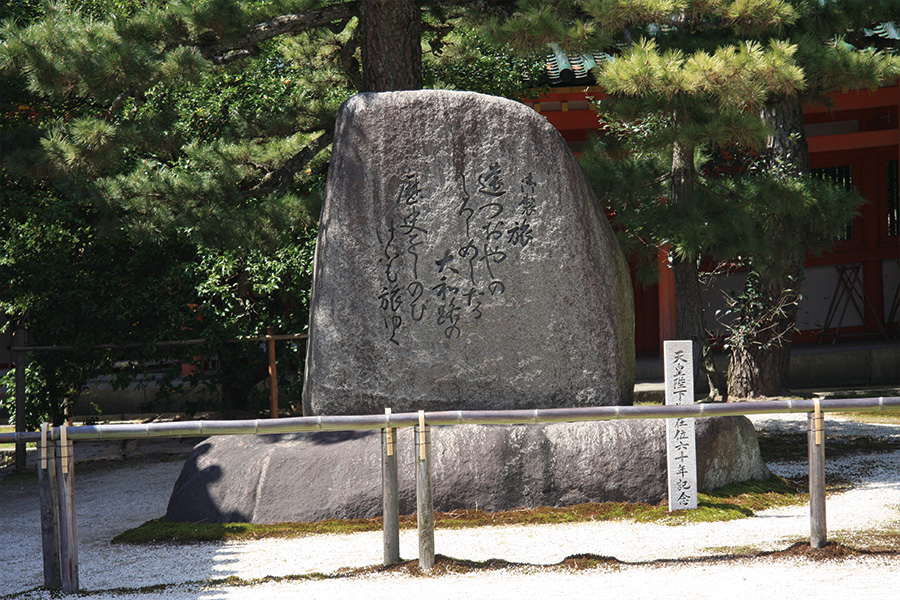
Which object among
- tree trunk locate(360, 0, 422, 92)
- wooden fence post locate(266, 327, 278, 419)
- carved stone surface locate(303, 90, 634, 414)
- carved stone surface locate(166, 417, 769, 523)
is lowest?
carved stone surface locate(166, 417, 769, 523)

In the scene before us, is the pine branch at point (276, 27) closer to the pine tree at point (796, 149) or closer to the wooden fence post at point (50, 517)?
the pine tree at point (796, 149)

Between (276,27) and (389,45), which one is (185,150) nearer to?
(276,27)

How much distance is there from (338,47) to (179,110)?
1.99 metres

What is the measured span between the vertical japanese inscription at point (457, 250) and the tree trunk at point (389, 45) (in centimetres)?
152

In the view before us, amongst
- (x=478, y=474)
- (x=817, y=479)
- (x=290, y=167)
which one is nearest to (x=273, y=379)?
(x=290, y=167)

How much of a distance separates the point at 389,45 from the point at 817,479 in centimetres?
436

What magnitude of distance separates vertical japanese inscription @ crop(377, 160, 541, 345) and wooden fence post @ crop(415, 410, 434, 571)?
1525mm

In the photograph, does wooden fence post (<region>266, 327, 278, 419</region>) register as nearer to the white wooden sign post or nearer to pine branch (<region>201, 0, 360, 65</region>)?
pine branch (<region>201, 0, 360, 65</region>)

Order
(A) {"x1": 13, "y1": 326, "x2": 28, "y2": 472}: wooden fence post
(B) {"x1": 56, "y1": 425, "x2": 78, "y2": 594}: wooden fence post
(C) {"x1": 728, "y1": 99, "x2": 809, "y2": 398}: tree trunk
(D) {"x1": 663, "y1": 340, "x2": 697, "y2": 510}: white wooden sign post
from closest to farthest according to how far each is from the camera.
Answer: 1. (B) {"x1": 56, "y1": 425, "x2": 78, "y2": 594}: wooden fence post
2. (D) {"x1": 663, "y1": 340, "x2": 697, "y2": 510}: white wooden sign post
3. (A) {"x1": 13, "y1": 326, "x2": 28, "y2": 472}: wooden fence post
4. (C) {"x1": 728, "y1": 99, "x2": 809, "y2": 398}: tree trunk

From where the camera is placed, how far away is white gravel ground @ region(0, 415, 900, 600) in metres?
3.52

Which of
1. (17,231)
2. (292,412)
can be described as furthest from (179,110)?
(292,412)

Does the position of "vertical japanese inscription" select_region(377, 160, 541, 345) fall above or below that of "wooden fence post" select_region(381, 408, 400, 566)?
above

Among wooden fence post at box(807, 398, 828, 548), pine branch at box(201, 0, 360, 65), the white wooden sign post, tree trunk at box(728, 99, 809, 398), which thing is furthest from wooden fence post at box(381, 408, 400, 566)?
tree trunk at box(728, 99, 809, 398)

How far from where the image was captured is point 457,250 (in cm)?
532
